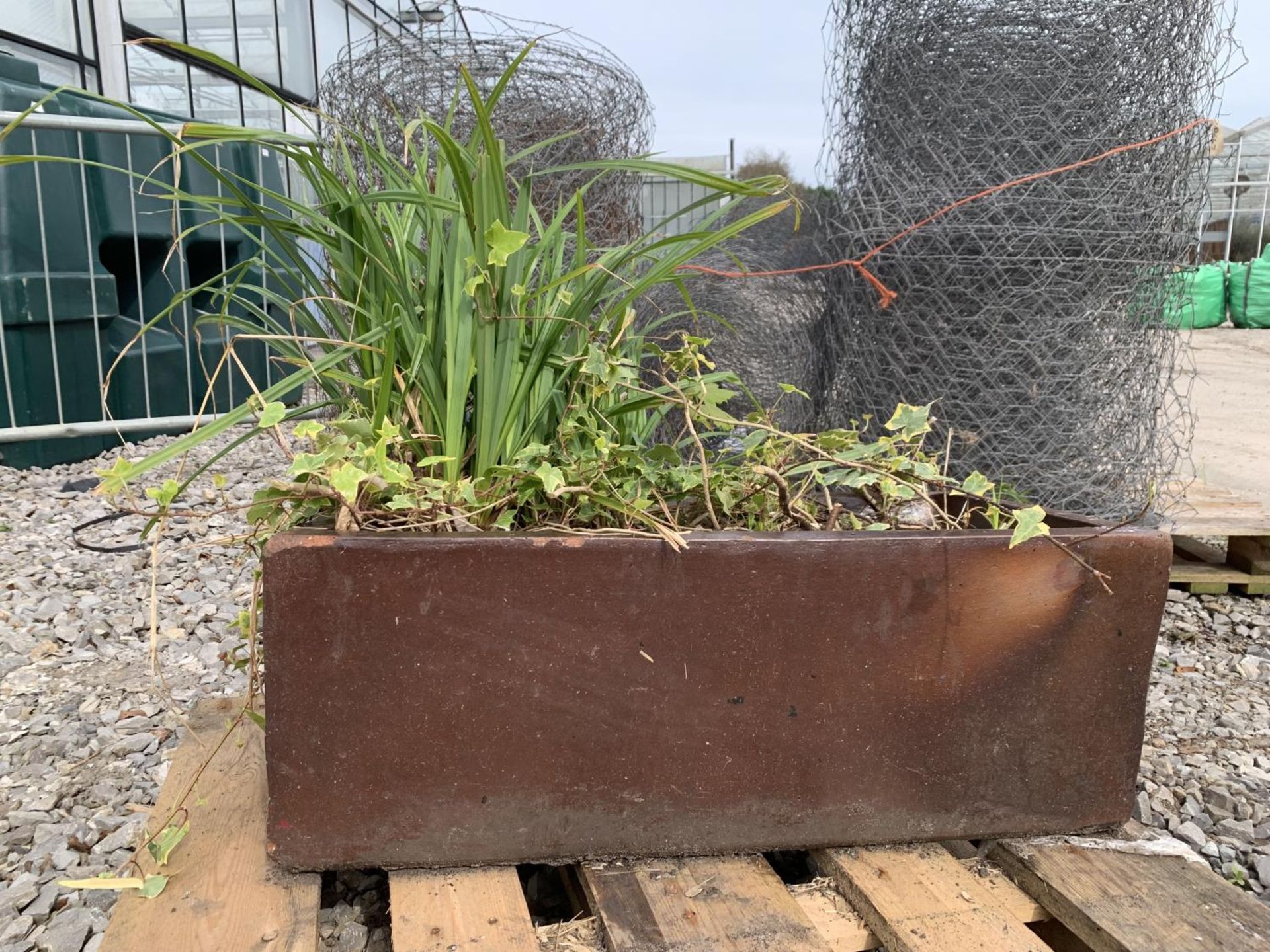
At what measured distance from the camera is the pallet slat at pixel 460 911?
83 centimetres

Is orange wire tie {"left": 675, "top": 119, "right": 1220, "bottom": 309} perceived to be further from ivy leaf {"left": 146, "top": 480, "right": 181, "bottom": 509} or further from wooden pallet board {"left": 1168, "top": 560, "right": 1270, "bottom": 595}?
ivy leaf {"left": 146, "top": 480, "right": 181, "bottom": 509}

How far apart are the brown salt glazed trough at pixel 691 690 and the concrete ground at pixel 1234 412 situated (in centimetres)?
254

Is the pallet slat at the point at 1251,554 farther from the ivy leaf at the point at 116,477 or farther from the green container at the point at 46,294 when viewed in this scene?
the green container at the point at 46,294

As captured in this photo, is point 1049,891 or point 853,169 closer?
point 1049,891

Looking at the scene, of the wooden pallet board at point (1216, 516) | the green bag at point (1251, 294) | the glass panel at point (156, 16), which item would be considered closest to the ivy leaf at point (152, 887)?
the wooden pallet board at point (1216, 516)

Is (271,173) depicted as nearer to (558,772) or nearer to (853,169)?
(853,169)

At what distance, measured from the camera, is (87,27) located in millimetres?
5102

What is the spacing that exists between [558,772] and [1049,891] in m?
0.54

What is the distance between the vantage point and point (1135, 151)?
2.44m

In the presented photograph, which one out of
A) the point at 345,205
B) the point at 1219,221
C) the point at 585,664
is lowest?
the point at 585,664

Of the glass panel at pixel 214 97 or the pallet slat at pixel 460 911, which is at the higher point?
the glass panel at pixel 214 97

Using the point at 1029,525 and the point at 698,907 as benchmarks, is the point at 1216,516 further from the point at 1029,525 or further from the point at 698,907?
the point at 698,907

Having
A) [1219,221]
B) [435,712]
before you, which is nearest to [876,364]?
[435,712]

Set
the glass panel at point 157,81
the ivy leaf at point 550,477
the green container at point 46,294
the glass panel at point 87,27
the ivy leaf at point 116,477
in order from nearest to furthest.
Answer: the ivy leaf at point 116,477 → the ivy leaf at point 550,477 → the green container at point 46,294 → the glass panel at point 87,27 → the glass panel at point 157,81
